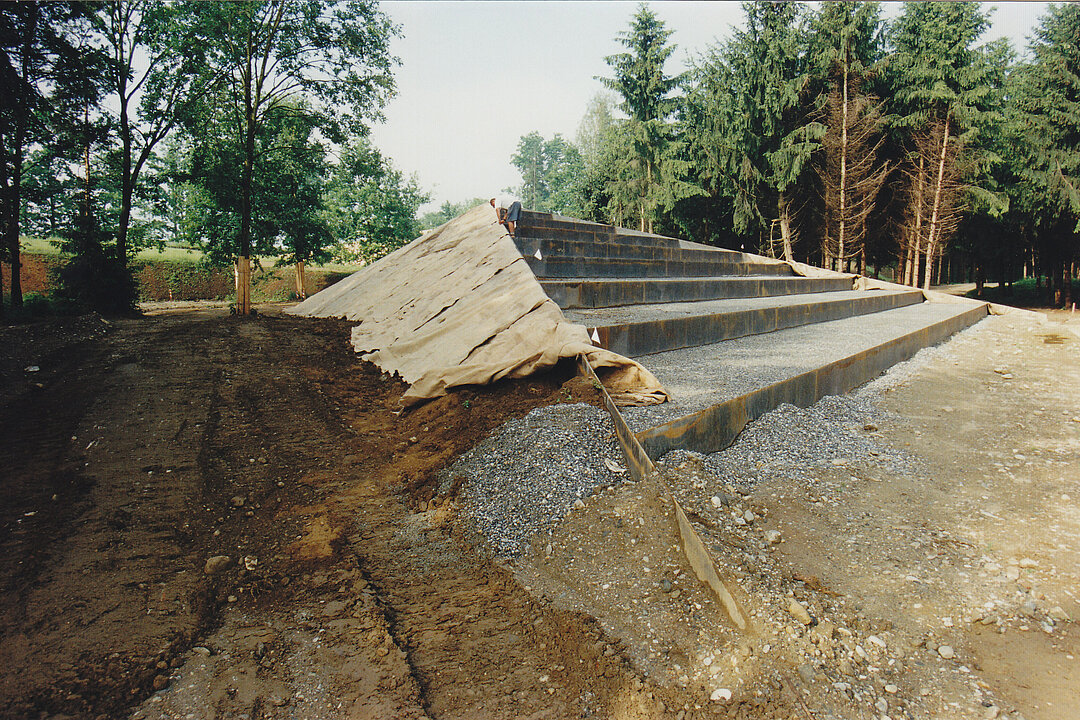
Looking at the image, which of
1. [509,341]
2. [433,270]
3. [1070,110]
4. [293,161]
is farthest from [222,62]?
[1070,110]

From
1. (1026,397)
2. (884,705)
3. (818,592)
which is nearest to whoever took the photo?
(884,705)

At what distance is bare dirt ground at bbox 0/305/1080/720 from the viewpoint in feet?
5.48

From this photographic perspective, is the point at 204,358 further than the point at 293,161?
→ No

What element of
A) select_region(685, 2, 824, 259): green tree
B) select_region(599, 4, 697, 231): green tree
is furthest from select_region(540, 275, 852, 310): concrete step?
select_region(599, 4, 697, 231): green tree

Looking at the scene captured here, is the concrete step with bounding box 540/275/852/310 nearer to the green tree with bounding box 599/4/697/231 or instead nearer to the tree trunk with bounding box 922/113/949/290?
the tree trunk with bounding box 922/113/949/290

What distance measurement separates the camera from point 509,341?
3895 millimetres

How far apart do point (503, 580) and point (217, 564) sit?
1.21 metres

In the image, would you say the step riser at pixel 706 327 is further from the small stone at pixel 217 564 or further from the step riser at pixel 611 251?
the small stone at pixel 217 564

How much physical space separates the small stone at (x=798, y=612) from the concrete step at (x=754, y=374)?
1.02 m

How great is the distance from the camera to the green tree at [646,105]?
2045 cm

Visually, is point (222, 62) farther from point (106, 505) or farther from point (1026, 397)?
point (1026, 397)

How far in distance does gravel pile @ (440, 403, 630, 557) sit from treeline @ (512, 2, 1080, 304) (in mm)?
15866

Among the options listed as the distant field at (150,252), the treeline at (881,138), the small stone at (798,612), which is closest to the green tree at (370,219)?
the distant field at (150,252)

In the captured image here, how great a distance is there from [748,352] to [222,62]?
14.8 m
